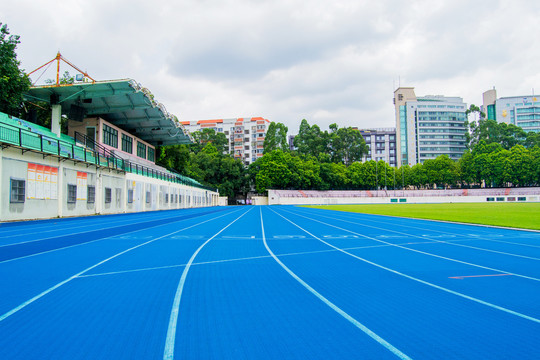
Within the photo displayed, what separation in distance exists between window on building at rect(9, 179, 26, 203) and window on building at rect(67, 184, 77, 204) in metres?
3.67

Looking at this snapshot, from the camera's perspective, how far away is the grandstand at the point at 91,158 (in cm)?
1614

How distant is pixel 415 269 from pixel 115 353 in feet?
17.2

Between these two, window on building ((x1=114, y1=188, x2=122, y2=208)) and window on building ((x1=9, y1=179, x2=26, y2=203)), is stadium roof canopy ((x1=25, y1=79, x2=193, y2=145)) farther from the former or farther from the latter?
window on building ((x1=9, y1=179, x2=26, y2=203))

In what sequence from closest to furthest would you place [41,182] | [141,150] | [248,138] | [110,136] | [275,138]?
[41,182], [110,136], [141,150], [275,138], [248,138]

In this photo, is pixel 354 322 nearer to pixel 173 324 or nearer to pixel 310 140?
pixel 173 324

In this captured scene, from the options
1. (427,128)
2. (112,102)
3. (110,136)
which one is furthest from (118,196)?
(427,128)

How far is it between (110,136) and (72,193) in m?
15.1

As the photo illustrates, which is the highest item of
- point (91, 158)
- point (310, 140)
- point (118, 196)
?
point (310, 140)

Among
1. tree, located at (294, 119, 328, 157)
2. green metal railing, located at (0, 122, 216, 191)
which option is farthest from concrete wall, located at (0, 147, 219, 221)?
tree, located at (294, 119, 328, 157)

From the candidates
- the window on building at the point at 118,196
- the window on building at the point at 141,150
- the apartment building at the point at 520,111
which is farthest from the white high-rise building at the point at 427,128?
the window on building at the point at 118,196

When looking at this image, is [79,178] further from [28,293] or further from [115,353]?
Answer: [115,353]

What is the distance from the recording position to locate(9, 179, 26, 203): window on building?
51.1ft

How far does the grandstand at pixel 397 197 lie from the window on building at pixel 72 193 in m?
47.3

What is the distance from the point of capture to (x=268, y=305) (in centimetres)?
404
